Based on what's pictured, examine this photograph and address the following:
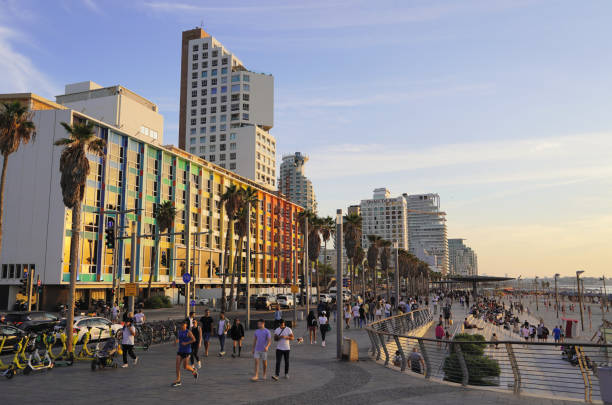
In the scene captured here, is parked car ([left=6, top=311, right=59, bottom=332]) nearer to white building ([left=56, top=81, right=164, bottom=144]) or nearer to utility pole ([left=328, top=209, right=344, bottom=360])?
utility pole ([left=328, top=209, right=344, bottom=360])

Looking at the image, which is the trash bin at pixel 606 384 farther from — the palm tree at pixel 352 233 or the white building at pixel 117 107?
the white building at pixel 117 107

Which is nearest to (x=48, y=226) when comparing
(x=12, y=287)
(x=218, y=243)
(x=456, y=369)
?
(x=12, y=287)

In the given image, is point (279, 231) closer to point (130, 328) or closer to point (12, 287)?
point (12, 287)

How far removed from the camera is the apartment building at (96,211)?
50.1 metres

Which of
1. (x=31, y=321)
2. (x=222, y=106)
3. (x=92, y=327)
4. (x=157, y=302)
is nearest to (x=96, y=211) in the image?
(x=157, y=302)

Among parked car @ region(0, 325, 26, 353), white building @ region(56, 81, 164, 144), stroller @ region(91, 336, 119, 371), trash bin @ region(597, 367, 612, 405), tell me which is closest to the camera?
trash bin @ region(597, 367, 612, 405)

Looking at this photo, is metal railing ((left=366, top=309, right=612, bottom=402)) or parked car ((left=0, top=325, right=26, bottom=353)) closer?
metal railing ((left=366, top=309, right=612, bottom=402))

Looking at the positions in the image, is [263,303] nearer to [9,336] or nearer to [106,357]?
[9,336]

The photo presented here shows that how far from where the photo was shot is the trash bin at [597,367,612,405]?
969cm

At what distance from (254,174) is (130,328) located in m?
102

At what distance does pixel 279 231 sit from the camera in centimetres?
9781

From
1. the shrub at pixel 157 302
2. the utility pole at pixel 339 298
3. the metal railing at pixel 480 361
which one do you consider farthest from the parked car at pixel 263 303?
the utility pole at pixel 339 298

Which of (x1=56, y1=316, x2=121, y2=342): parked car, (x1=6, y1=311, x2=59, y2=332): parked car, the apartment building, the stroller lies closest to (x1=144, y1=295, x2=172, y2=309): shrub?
the apartment building

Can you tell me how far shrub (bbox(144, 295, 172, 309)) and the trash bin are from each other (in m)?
54.8
